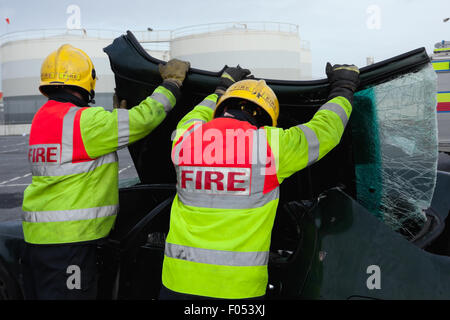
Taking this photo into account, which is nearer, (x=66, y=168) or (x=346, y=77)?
(x=346, y=77)

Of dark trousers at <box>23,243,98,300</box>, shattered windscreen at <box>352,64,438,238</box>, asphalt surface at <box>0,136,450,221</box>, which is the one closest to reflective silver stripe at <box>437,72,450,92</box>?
asphalt surface at <box>0,136,450,221</box>

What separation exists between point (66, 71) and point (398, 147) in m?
1.95

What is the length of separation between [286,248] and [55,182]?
1541mm

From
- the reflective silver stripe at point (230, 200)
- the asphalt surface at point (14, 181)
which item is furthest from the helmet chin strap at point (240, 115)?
the asphalt surface at point (14, 181)

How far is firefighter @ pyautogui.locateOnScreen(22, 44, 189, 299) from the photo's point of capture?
2.08 meters

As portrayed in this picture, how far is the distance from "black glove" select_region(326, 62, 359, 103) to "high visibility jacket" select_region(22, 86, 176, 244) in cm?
90

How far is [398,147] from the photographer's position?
201cm

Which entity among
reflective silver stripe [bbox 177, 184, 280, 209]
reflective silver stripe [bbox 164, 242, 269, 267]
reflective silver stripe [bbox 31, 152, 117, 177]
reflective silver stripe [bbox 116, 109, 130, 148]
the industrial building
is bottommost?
reflective silver stripe [bbox 164, 242, 269, 267]

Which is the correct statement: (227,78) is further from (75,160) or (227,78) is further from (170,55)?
(170,55)

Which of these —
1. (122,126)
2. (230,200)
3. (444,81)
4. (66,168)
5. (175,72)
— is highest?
(444,81)

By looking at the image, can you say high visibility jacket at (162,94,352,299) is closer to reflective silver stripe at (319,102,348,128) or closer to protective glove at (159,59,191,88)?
reflective silver stripe at (319,102,348,128)

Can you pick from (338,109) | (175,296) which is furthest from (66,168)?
(338,109)

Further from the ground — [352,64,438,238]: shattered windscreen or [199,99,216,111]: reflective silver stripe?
[199,99,216,111]: reflective silver stripe

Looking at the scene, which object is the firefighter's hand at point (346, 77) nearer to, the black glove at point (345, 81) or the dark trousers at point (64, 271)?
the black glove at point (345, 81)
